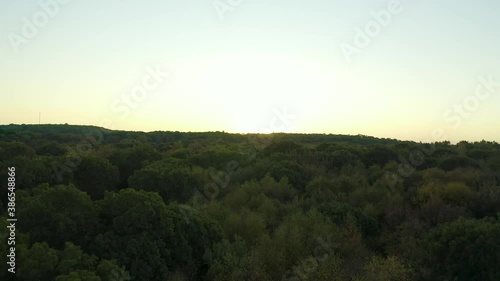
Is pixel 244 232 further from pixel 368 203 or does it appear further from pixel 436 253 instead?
pixel 368 203

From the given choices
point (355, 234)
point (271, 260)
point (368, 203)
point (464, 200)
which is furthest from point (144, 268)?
point (464, 200)

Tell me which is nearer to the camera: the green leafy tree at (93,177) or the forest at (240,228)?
the forest at (240,228)

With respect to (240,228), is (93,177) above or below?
above

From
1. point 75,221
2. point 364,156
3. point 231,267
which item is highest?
point 364,156

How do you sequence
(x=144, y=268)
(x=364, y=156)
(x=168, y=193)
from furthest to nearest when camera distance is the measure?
1. (x=364, y=156)
2. (x=168, y=193)
3. (x=144, y=268)

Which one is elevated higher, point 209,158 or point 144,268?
point 209,158

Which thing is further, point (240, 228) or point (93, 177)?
point (93, 177)

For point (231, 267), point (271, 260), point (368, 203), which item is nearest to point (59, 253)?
point (231, 267)

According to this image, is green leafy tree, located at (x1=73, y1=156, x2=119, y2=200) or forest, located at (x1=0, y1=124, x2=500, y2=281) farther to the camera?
green leafy tree, located at (x1=73, y1=156, x2=119, y2=200)

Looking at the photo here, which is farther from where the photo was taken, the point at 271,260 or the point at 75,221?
the point at 271,260

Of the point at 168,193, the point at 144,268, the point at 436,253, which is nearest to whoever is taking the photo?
the point at 144,268
